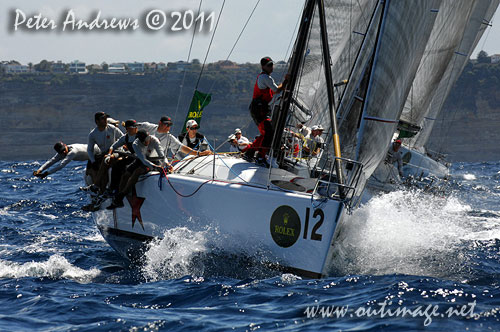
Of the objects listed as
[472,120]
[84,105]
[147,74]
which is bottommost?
[84,105]

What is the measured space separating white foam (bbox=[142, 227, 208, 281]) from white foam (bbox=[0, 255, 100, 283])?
0.62 metres

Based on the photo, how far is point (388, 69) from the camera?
22.2 feet

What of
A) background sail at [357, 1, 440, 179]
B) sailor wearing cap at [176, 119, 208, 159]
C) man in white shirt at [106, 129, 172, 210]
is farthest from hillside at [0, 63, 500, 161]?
background sail at [357, 1, 440, 179]

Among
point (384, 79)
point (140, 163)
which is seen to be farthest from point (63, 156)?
point (384, 79)

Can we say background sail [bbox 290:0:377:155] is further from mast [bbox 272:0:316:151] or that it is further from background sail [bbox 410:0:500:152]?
background sail [bbox 410:0:500:152]

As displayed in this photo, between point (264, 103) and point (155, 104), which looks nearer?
point (264, 103)

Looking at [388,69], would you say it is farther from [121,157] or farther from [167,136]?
[121,157]

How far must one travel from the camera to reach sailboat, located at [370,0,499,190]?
1182 centimetres

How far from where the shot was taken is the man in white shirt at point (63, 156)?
24.2ft

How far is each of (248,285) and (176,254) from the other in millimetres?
1092

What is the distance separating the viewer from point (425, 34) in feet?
23.1

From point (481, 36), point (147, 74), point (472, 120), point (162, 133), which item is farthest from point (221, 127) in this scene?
point (162, 133)

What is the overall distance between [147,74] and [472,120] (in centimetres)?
4471

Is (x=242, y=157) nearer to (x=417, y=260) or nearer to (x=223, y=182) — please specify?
(x=223, y=182)
